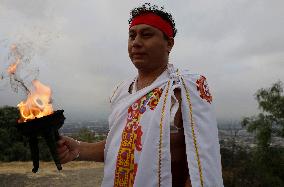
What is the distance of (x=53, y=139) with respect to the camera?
243 cm

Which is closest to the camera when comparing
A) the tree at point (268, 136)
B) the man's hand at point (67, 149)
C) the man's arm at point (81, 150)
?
the man's hand at point (67, 149)

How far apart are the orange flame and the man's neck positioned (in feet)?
2.19

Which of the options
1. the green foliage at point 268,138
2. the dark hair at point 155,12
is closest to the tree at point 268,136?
the green foliage at point 268,138

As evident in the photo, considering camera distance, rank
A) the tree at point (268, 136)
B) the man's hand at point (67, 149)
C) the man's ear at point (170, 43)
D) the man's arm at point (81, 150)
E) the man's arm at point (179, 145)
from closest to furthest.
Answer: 1. the man's arm at point (179, 145)
2. the man's hand at point (67, 149)
3. the man's arm at point (81, 150)
4. the man's ear at point (170, 43)
5. the tree at point (268, 136)

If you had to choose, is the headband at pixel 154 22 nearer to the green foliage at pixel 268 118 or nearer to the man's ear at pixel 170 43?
the man's ear at pixel 170 43

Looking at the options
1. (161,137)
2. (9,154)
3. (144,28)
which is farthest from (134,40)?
(9,154)

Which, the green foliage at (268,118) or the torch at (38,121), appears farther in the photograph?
the green foliage at (268,118)

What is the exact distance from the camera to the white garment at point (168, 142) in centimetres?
225

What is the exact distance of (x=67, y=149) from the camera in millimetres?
2686

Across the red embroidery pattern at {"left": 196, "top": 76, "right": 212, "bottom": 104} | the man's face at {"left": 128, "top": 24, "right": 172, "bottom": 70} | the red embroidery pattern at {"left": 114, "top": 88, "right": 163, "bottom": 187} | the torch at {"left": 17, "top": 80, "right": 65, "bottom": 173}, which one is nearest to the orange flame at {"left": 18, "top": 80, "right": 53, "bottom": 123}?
the torch at {"left": 17, "top": 80, "right": 65, "bottom": 173}

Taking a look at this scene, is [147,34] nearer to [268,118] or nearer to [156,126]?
[156,126]

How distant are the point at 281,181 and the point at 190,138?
20791 millimetres

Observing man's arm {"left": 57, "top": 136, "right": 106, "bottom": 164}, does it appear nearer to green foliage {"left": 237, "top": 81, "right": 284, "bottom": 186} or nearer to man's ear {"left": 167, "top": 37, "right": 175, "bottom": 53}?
man's ear {"left": 167, "top": 37, "right": 175, "bottom": 53}

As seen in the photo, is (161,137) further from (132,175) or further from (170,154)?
(132,175)
